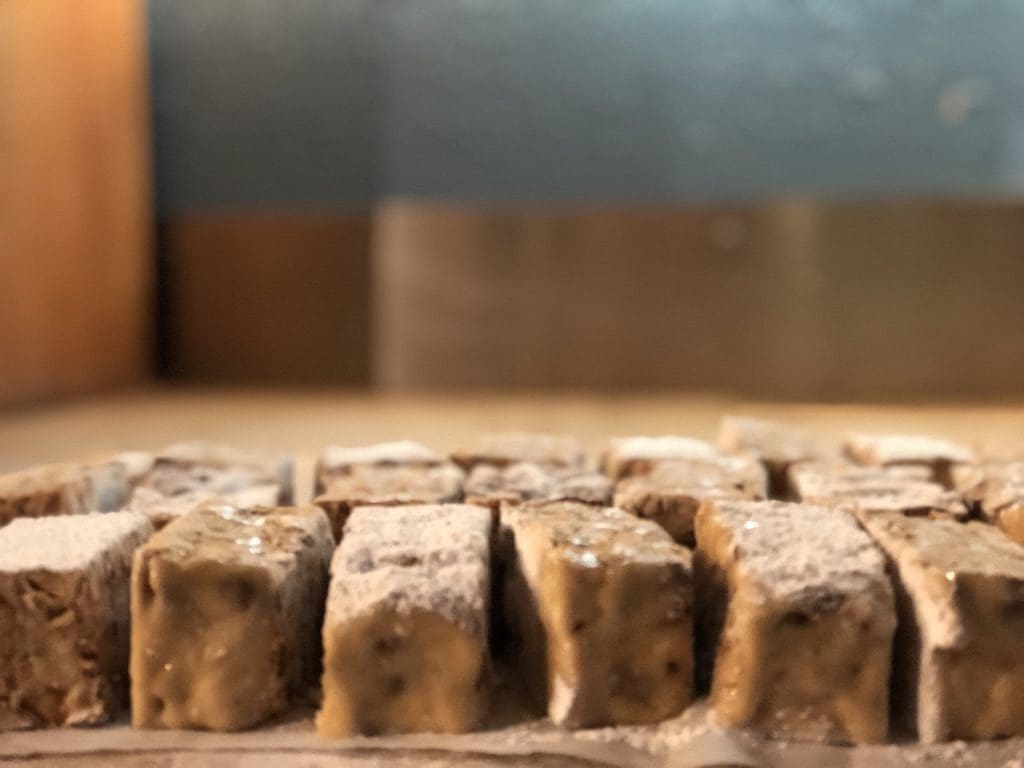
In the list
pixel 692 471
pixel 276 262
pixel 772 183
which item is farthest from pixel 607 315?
pixel 692 471

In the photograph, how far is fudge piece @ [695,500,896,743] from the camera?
0.90 metres

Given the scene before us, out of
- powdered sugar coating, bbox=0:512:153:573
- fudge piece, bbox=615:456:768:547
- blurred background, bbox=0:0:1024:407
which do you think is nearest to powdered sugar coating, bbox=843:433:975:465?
fudge piece, bbox=615:456:768:547

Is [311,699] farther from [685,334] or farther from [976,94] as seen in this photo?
[976,94]

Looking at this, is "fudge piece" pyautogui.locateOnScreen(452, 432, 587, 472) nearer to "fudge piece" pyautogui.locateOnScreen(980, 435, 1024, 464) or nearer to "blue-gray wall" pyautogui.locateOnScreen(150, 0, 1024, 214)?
"fudge piece" pyautogui.locateOnScreen(980, 435, 1024, 464)

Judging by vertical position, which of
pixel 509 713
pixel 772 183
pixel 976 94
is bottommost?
pixel 509 713

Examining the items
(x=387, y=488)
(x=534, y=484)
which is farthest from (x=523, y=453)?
(x=387, y=488)

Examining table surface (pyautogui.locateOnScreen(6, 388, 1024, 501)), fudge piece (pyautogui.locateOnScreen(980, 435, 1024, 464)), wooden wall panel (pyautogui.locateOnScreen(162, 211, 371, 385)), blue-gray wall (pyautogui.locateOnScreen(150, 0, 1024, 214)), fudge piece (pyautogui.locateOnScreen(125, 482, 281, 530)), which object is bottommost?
table surface (pyautogui.locateOnScreen(6, 388, 1024, 501))

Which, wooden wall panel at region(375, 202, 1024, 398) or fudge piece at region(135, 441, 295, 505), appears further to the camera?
wooden wall panel at region(375, 202, 1024, 398)

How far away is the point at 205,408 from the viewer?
9.54ft

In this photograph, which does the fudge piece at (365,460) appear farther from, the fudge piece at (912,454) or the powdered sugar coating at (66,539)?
the fudge piece at (912,454)

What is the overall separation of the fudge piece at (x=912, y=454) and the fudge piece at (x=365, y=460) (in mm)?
649

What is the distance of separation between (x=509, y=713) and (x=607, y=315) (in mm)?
2397

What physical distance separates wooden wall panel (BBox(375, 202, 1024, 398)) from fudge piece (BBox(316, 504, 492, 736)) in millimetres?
2383

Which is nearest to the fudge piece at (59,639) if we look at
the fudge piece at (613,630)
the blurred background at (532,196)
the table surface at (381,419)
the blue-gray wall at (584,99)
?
the fudge piece at (613,630)
